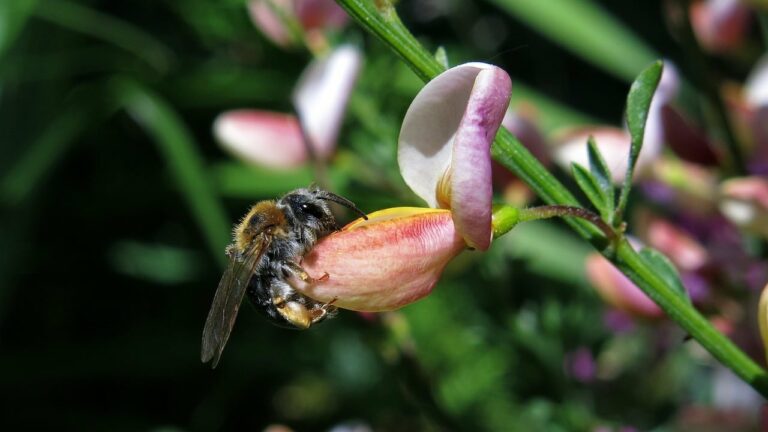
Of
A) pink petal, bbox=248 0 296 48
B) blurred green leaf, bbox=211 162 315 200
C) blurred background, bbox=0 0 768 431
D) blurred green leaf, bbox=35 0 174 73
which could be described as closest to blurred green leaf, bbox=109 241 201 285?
blurred background, bbox=0 0 768 431

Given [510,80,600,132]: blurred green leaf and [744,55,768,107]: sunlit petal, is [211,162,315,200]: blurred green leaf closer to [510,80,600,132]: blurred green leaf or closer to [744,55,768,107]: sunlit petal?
[510,80,600,132]: blurred green leaf

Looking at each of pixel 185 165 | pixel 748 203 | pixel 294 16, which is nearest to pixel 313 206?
pixel 748 203

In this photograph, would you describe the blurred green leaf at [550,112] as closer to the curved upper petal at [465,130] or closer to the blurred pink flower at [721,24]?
the blurred pink flower at [721,24]

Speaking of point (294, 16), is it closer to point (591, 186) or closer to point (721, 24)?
point (721, 24)

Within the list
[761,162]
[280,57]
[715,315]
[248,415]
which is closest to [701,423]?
[715,315]

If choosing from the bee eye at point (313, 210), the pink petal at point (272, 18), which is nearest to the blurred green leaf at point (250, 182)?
the pink petal at point (272, 18)
